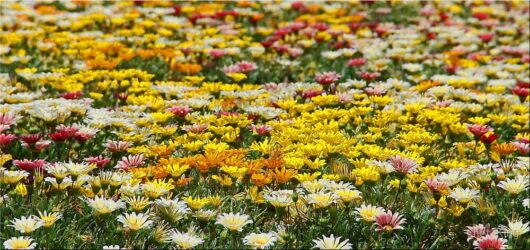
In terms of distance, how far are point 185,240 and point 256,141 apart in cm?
156

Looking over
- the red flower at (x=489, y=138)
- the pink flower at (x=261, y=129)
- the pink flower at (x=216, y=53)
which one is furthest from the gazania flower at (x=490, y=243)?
the pink flower at (x=216, y=53)

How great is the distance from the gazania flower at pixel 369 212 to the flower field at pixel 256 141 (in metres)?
0.01

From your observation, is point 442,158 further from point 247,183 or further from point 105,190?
point 105,190

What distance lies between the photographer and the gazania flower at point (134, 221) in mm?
3208

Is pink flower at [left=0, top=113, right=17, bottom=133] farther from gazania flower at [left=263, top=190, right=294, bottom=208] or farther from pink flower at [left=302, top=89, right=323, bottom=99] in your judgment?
pink flower at [left=302, top=89, right=323, bottom=99]

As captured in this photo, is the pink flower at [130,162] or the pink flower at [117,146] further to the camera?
the pink flower at [117,146]

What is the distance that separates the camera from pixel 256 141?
183 inches

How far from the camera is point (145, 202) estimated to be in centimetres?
340

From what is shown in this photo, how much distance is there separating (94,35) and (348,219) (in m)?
4.60

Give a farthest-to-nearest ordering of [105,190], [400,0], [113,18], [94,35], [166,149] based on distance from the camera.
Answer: [400,0] < [113,18] < [94,35] < [166,149] < [105,190]

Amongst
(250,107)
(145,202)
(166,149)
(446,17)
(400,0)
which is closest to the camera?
(145,202)

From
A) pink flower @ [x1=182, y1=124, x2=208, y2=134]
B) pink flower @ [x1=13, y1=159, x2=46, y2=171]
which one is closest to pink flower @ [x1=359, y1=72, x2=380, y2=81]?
pink flower @ [x1=182, y1=124, x2=208, y2=134]

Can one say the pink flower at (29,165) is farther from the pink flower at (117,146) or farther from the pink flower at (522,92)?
the pink flower at (522,92)

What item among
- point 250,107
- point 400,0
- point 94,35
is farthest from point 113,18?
point 400,0
